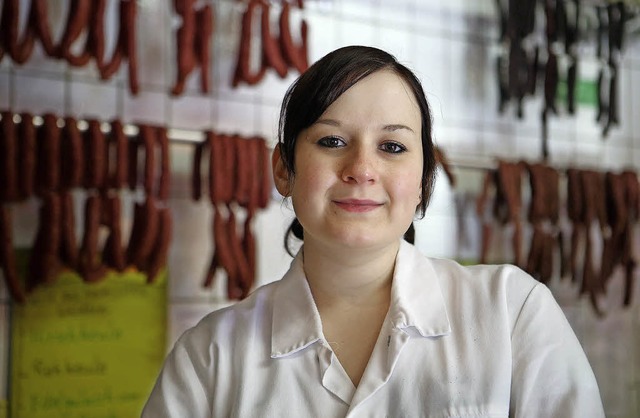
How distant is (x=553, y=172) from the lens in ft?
10.4

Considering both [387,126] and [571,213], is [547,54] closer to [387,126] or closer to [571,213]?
[571,213]

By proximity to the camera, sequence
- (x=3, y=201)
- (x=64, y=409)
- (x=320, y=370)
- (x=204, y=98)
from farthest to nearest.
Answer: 1. (x=204, y=98)
2. (x=64, y=409)
3. (x=3, y=201)
4. (x=320, y=370)

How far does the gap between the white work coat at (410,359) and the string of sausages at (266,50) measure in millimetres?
1389

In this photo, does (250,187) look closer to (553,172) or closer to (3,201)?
(3,201)

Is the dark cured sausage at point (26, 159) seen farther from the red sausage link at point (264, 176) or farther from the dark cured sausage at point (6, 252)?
the red sausage link at point (264, 176)

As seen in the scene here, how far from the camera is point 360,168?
122 centimetres

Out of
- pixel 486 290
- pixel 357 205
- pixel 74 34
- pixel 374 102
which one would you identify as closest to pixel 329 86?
pixel 374 102

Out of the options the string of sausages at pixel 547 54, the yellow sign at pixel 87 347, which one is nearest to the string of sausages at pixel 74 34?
the yellow sign at pixel 87 347

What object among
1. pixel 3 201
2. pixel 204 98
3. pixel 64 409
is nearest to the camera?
pixel 3 201

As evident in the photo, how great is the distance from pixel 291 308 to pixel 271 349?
0.30ft

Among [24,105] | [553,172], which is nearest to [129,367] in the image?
[24,105]

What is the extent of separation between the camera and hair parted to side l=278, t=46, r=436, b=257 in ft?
4.20

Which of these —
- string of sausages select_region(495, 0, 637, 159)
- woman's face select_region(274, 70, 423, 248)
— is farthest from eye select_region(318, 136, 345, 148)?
string of sausages select_region(495, 0, 637, 159)

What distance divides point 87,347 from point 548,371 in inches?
75.7
